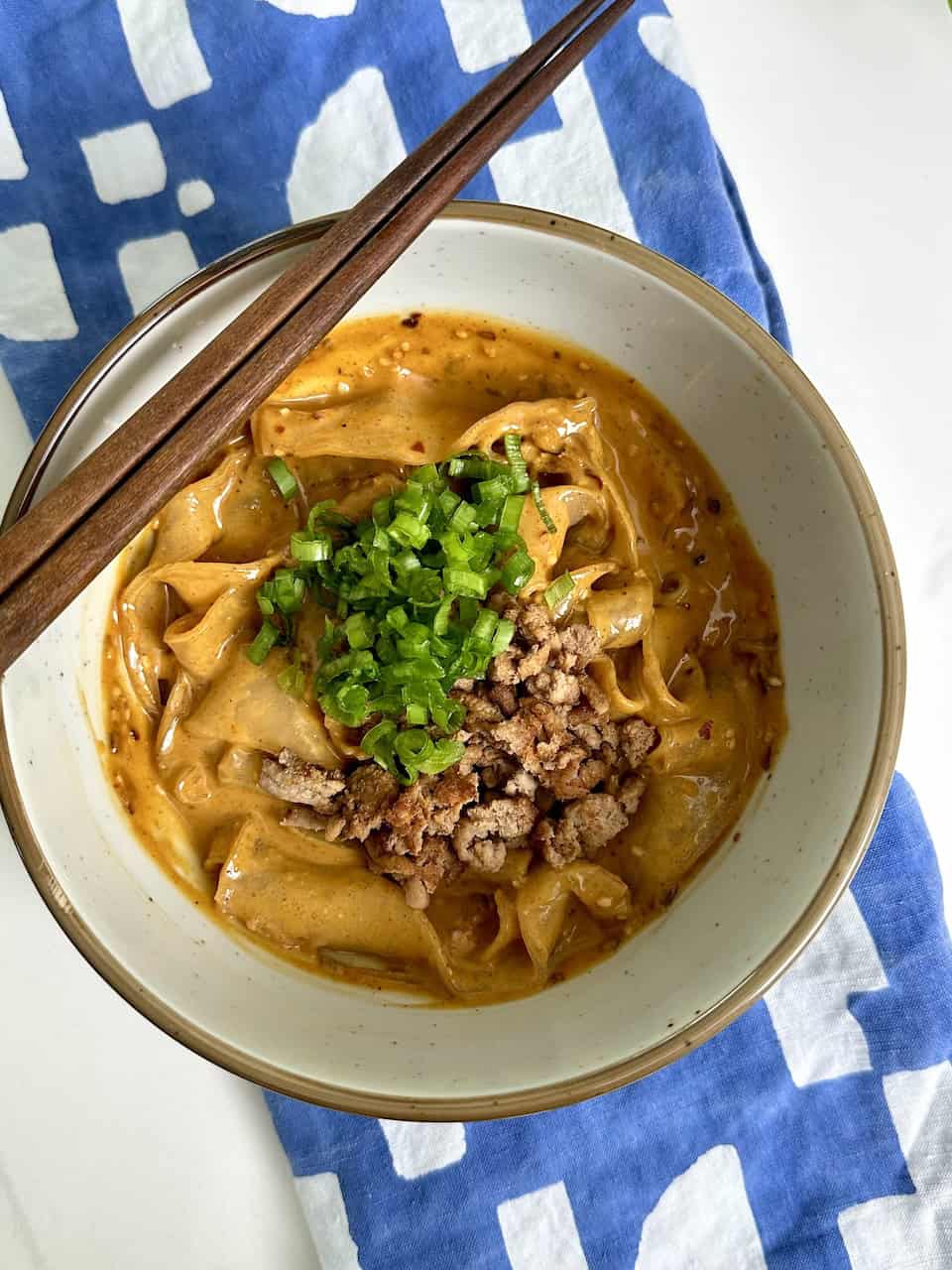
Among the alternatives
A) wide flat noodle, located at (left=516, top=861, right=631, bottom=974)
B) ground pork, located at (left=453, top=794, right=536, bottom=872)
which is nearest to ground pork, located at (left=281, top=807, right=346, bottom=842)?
ground pork, located at (left=453, top=794, right=536, bottom=872)

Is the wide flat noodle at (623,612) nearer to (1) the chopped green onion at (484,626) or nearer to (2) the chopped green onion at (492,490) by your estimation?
(1) the chopped green onion at (484,626)

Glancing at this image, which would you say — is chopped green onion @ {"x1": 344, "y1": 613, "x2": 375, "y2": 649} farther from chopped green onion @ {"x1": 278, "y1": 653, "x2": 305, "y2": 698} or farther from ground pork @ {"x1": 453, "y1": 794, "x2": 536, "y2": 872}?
ground pork @ {"x1": 453, "y1": 794, "x2": 536, "y2": 872}

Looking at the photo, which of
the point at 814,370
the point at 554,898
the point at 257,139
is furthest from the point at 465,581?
the point at 257,139

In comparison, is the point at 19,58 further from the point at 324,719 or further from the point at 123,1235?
the point at 123,1235

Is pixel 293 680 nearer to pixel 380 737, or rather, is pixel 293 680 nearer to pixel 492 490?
pixel 380 737

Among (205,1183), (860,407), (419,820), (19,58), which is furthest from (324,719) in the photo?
(19,58)
